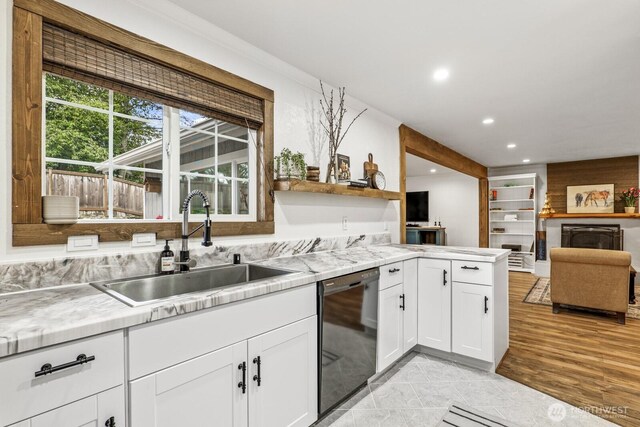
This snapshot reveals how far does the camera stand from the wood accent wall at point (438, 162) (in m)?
4.15

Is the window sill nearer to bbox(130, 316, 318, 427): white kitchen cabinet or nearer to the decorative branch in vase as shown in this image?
bbox(130, 316, 318, 427): white kitchen cabinet

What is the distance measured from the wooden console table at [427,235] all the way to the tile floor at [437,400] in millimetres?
5918

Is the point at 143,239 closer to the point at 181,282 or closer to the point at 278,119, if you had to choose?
the point at 181,282

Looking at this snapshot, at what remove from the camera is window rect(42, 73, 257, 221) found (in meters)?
1.64

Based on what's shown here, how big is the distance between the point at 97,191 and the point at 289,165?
1.26 metres

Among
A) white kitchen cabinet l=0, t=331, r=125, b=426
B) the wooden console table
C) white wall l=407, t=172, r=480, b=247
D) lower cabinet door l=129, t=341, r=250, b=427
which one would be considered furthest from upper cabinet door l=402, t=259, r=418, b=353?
white wall l=407, t=172, r=480, b=247

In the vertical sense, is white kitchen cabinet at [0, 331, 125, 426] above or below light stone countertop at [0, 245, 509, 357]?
below

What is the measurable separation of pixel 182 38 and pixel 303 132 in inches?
44.6

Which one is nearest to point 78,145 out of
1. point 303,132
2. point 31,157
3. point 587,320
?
point 31,157

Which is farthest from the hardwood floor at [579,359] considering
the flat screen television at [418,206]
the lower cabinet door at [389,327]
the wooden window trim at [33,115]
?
the flat screen television at [418,206]

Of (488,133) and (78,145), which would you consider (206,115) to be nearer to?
(78,145)

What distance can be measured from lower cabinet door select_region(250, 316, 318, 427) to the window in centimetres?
99

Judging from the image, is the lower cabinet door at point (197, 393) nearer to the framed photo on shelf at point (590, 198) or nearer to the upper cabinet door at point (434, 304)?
the upper cabinet door at point (434, 304)

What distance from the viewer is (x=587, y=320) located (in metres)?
3.87
